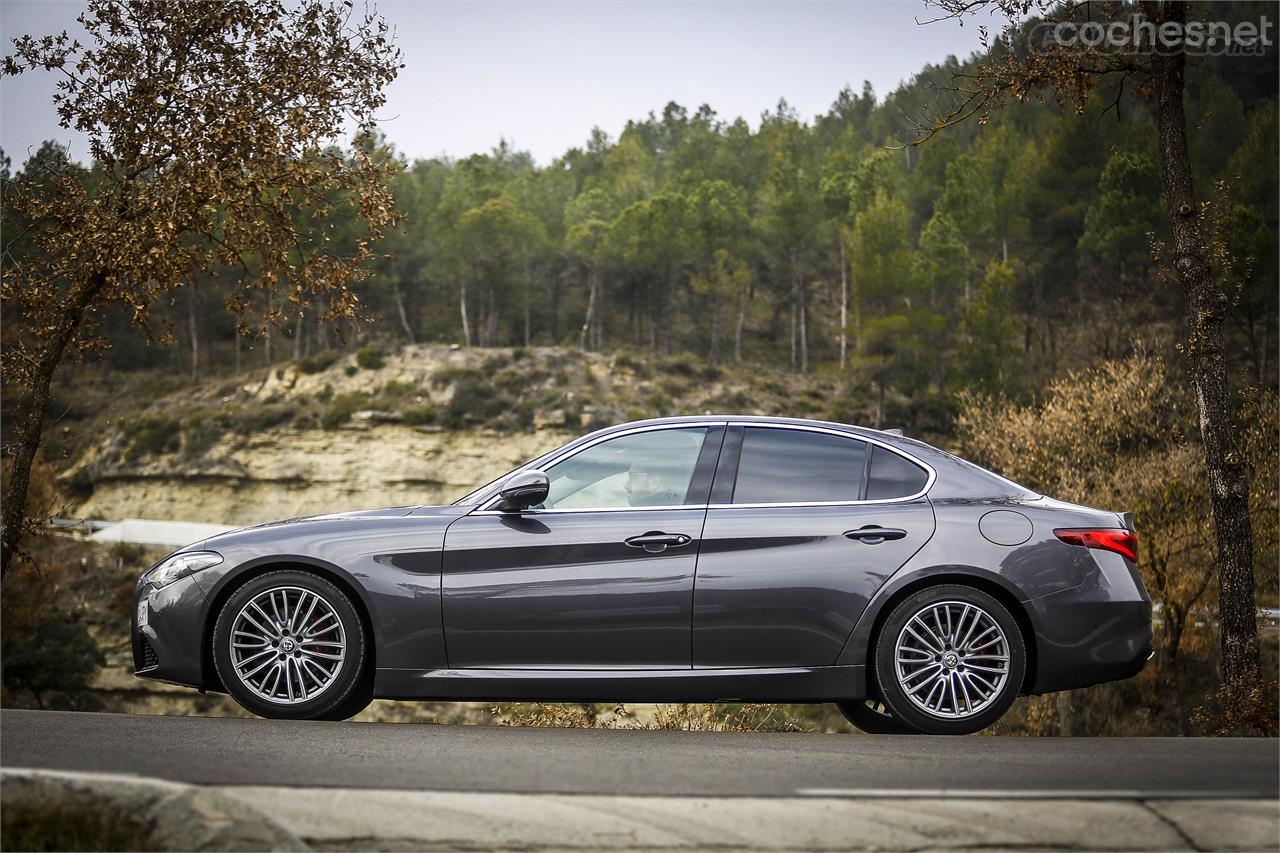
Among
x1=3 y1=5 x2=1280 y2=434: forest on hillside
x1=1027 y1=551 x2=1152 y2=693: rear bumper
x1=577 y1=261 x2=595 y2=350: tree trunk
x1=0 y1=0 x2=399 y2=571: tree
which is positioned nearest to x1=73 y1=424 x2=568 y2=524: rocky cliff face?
x1=3 y1=5 x2=1280 y2=434: forest on hillside

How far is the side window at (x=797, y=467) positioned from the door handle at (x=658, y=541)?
426mm

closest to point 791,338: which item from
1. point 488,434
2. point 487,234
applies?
point 487,234

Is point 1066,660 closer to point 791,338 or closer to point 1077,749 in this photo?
point 1077,749

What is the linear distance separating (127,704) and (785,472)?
114 ft

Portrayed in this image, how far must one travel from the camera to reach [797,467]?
711 cm

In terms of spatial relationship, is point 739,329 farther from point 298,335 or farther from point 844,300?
point 298,335

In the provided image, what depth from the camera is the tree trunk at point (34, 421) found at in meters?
12.8

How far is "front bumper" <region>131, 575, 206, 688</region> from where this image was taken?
695cm

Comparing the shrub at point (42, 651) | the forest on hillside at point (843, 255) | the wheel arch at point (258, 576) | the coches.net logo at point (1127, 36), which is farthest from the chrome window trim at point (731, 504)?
the shrub at point (42, 651)

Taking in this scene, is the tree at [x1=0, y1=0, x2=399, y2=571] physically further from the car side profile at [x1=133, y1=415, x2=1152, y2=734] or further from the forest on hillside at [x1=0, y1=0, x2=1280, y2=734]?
the car side profile at [x1=133, y1=415, x2=1152, y2=734]

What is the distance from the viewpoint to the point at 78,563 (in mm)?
44000

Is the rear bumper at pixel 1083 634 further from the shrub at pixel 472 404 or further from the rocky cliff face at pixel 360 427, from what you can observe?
the shrub at pixel 472 404

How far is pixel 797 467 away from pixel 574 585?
4.80ft

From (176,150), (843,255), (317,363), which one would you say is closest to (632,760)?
(176,150)
